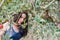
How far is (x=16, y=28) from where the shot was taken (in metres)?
1.52

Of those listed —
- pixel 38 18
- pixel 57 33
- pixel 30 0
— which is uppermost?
pixel 30 0

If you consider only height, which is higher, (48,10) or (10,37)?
(48,10)

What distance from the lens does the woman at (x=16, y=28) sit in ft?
4.93

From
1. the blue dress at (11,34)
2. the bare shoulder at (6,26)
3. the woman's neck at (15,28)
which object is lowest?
the blue dress at (11,34)

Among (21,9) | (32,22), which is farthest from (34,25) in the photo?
(21,9)

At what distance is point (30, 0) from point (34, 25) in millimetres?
172

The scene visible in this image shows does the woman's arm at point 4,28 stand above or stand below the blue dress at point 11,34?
above

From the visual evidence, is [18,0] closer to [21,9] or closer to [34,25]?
[21,9]

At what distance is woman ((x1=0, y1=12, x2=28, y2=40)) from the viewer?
150cm

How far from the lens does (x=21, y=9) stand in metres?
1.57

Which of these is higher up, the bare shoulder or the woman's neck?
the bare shoulder

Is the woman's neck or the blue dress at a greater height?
the woman's neck

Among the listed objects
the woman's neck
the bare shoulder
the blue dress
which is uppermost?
the bare shoulder

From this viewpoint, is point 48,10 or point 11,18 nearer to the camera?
point 11,18
